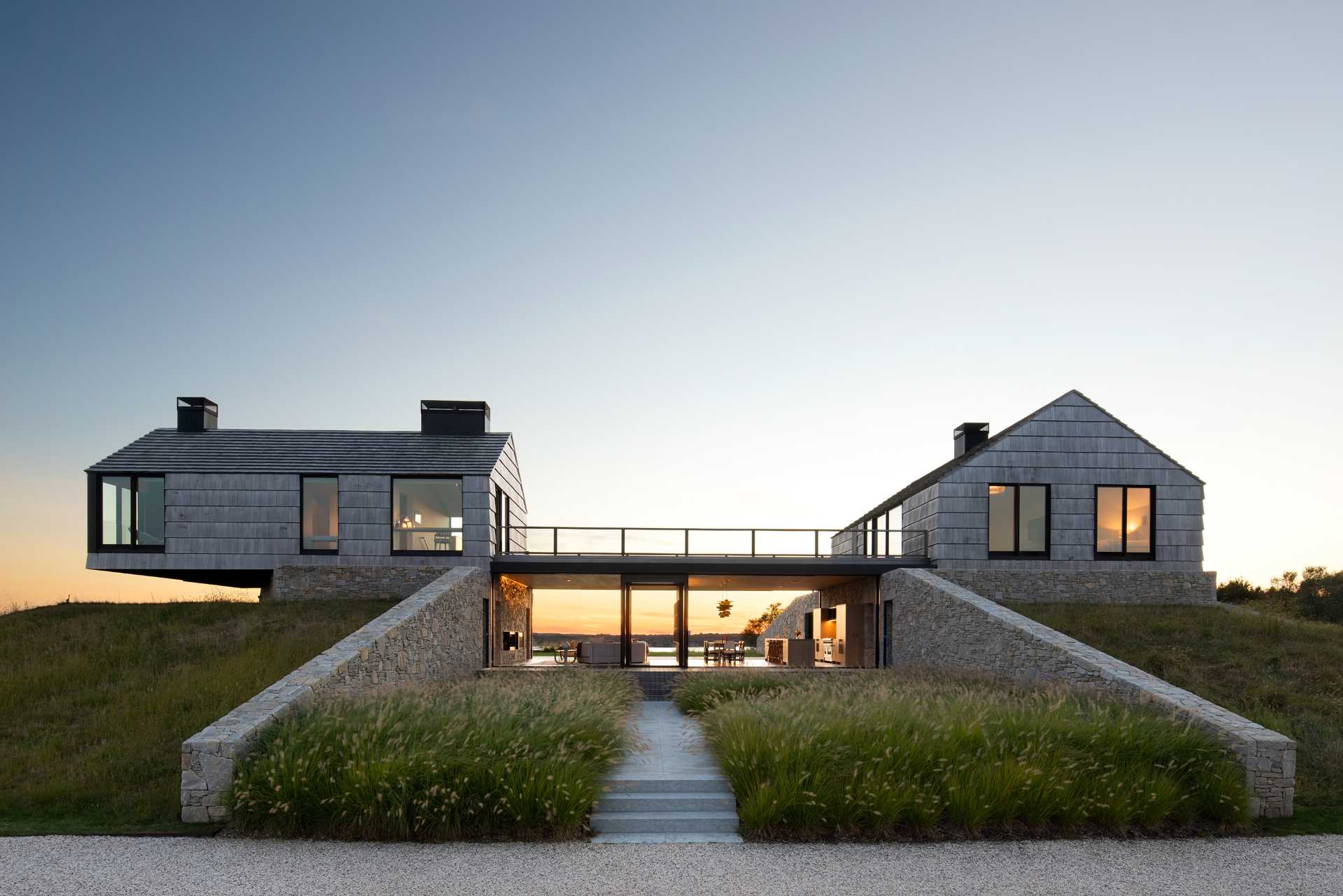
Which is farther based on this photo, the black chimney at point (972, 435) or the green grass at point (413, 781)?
the black chimney at point (972, 435)

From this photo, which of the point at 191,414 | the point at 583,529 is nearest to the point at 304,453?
the point at 191,414

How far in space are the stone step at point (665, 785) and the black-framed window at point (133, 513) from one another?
52.3 ft

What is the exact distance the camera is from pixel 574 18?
49.9 ft

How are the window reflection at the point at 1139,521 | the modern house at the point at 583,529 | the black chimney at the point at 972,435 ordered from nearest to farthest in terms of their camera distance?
the modern house at the point at 583,529 → the window reflection at the point at 1139,521 → the black chimney at the point at 972,435

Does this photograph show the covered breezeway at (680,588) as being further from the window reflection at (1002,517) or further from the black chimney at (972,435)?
the black chimney at (972,435)

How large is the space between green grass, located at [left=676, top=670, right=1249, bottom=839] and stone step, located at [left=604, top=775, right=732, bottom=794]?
0.79ft

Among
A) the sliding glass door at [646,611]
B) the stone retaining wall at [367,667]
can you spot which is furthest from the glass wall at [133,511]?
the sliding glass door at [646,611]

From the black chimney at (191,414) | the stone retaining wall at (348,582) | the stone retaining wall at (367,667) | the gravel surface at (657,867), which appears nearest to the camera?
the gravel surface at (657,867)

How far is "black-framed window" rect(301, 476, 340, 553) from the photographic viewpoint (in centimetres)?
1908

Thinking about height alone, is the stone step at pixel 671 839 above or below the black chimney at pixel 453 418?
below

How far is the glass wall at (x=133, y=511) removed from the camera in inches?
752

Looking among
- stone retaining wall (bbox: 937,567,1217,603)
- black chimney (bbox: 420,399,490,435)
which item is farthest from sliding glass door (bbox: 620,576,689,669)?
stone retaining wall (bbox: 937,567,1217,603)

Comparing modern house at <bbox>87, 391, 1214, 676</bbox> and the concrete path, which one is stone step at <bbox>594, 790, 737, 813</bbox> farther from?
modern house at <bbox>87, 391, 1214, 676</bbox>

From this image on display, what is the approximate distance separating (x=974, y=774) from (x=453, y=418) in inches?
647
